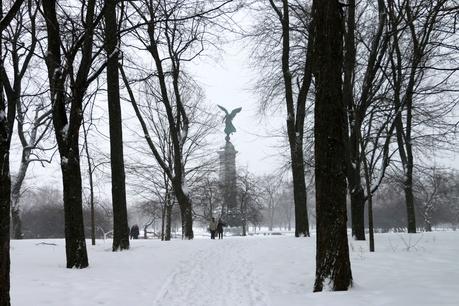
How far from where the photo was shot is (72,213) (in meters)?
8.84

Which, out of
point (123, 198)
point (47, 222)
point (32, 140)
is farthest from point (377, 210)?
point (123, 198)

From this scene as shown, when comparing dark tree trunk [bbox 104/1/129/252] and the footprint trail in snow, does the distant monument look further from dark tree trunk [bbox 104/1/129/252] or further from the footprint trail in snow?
the footprint trail in snow

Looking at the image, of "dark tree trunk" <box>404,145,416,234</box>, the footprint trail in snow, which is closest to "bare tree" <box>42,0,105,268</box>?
the footprint trail in snow

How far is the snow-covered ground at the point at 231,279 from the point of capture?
5.84m

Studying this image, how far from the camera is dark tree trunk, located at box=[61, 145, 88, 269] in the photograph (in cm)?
881

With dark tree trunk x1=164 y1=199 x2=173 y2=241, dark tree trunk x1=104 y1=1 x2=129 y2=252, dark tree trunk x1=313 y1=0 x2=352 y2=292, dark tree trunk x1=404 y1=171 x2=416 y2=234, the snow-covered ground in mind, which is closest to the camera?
the snow-covered ground

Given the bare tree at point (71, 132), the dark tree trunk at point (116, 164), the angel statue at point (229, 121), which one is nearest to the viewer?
the bare tree at point (71, 132)

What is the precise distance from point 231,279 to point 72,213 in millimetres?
3455

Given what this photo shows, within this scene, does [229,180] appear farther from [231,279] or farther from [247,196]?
[231,279]

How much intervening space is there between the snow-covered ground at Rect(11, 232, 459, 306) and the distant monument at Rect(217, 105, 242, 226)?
31.9 meters

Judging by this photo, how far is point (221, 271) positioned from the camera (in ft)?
32.1

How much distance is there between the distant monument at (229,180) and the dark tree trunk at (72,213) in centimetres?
3398

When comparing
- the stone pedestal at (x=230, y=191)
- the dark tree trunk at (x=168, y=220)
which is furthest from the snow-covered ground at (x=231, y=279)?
the stone pedestal at (x=230, y=191)

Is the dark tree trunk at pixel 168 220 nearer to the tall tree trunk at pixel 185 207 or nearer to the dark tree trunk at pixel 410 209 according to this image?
the tall tree trunk at pixel 185 207
